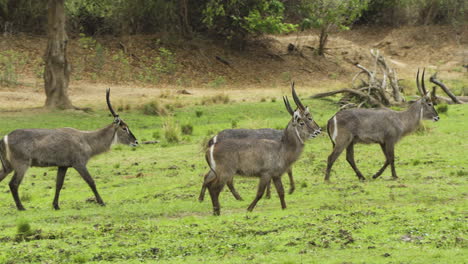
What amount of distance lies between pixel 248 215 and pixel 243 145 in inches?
39.3

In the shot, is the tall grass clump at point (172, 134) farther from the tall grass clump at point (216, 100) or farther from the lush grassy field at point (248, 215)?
the tall grass clump at point (216, 100)

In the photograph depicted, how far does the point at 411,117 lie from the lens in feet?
47.0

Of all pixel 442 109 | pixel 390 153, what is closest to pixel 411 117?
pixel 390 153

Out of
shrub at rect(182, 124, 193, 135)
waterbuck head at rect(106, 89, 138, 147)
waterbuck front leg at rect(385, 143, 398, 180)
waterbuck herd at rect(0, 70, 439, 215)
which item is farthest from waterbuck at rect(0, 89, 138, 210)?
shrub at rect(182, 124, 193, 135)

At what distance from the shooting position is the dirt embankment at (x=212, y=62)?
101 ft

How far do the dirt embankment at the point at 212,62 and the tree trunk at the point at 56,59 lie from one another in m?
2.03

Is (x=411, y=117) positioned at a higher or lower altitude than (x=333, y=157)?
higher

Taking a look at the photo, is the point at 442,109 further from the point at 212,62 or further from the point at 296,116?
the point at 212,62

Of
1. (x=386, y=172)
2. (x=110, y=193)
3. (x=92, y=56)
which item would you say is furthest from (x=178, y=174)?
(x=92, y=56)

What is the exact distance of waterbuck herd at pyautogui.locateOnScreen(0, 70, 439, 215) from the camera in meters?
9.92

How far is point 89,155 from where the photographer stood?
12148 millimetres

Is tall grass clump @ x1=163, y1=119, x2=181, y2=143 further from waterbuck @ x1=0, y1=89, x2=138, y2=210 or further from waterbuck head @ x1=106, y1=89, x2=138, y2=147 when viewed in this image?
waterbuck @ x1=0, y1=89, x2=138, y2=210

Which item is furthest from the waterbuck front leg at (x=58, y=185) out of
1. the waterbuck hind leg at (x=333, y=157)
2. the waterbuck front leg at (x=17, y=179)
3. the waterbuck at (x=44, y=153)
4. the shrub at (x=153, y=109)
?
the shrub at (x=153, y=109)

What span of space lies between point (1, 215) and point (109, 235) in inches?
121
